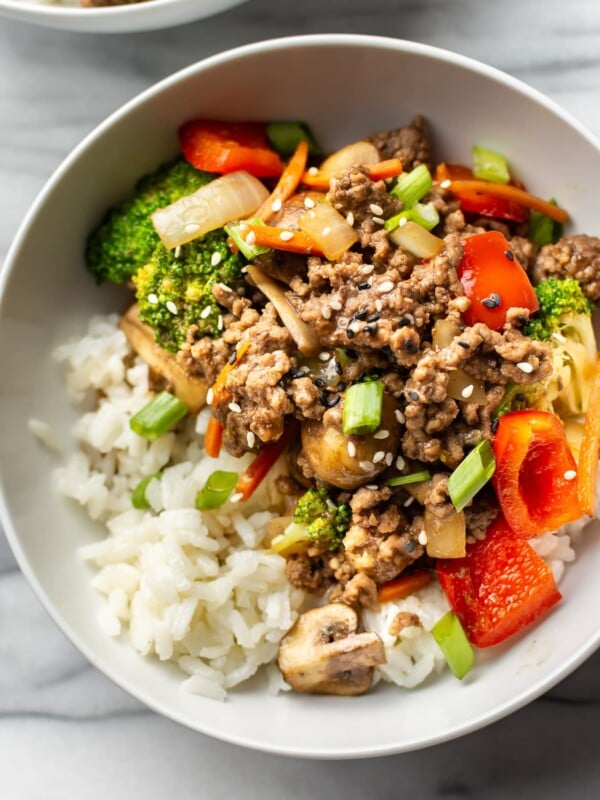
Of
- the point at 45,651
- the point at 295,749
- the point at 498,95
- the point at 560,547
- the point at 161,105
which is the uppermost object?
the point at 498,95

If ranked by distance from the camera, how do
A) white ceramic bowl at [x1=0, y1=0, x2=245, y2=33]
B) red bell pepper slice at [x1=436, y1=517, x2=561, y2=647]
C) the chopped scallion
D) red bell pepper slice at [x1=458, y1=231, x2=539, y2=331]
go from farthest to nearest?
1. the chopped scallion
2. white ceramic bowl at [x1=0, y1=0, x2=245, y2=33]
3. red bell pepper slice at [x1=436, y1=517, x2=561, y2=647]
4. red bell pepper slice at [x1=458, y1=231, x2=539, y2=331]

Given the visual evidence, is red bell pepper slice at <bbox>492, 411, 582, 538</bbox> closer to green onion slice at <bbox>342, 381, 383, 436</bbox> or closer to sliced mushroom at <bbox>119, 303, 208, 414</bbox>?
green onion slice at <bbox>342, 381, 383, 436</bbox>

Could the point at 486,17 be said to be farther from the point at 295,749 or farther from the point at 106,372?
the point at 295,749

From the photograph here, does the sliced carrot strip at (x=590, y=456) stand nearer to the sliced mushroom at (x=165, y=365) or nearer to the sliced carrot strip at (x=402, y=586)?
the sliced carrot strip at (x=402, y=586)

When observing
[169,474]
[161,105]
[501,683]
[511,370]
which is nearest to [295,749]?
[501,683]

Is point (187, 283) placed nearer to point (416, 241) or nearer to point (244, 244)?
point (244, 244)

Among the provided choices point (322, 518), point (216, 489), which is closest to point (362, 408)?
point (322, 518)

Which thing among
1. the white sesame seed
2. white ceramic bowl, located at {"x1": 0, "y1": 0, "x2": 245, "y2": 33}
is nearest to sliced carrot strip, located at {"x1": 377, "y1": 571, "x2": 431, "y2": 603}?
the white sesame seed
